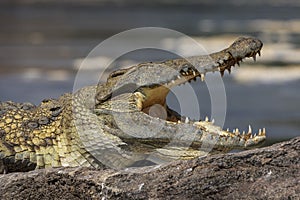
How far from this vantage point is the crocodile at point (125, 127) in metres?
5.40

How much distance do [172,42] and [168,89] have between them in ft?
41.2

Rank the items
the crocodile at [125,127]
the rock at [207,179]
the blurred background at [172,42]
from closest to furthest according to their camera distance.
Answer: the rock at [207,179] < the crocodile at [125,127] < the blurred background at [172,42]

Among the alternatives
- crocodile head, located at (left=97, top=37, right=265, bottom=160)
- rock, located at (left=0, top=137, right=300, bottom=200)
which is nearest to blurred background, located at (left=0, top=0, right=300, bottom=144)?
crocodile head, located at (left=97, top=37, right=265, bottom=160)

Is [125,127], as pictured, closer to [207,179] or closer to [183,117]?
[183,117]

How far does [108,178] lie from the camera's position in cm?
452

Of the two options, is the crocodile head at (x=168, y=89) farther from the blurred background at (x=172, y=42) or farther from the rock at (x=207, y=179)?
the blurred background at (x=172, y=42)

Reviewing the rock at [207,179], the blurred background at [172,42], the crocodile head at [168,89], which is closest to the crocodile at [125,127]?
the crocodile head at [168,89]

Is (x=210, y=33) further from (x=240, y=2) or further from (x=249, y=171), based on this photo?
(x=249, y=171)

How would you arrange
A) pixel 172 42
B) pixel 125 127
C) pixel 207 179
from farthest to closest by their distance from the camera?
pixel 172 42
pixel 125 127
pixel 207 179

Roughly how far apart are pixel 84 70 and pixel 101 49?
103 inches

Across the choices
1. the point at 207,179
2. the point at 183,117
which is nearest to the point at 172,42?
the point at 183,117

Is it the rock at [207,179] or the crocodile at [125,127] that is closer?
the rock at [207,179]

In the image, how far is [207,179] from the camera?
169 inches

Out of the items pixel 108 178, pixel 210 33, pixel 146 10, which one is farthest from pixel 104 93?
pixel 146 10
